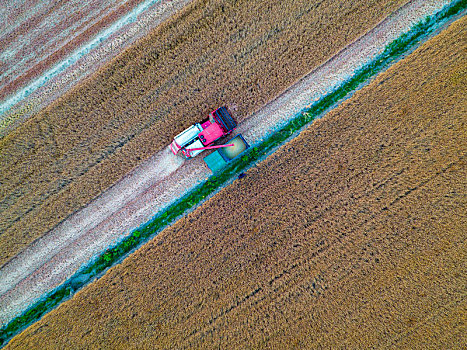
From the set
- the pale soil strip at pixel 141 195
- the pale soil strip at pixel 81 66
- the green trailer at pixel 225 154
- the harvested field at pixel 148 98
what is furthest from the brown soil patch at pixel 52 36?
the green trailer at pixel 225 154

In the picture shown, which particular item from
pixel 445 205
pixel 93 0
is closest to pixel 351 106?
pixel 445 205

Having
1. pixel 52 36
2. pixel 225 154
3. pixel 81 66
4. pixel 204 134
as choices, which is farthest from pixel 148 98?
pixel 52 36

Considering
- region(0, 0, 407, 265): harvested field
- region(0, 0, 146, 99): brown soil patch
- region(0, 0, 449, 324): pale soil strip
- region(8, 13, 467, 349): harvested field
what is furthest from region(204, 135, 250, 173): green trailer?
region(0, 0, 146, 99): brown soil patch

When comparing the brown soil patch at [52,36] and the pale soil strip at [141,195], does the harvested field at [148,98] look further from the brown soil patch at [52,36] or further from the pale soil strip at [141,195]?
the brown soil patch at [52,36]

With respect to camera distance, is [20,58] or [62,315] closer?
[62,315]

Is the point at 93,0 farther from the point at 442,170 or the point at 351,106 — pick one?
the point at 442,170

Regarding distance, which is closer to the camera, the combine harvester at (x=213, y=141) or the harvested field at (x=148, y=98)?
the combine harvester at (x=213, y=141)

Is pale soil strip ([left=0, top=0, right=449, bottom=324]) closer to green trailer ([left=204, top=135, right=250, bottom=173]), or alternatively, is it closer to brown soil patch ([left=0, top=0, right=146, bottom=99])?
green trailer ([left=204, top=135, right=250, bottom=173])

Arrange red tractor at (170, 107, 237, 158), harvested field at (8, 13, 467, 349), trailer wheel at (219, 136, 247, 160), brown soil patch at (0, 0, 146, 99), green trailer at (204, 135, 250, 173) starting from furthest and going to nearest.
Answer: brown soil patch at (0, 0, 146, 99), trailer wheel at (219, 136, 247, 160), green trailer at (204, 135, 250, 173), red tractor at (170, 107, 237, 158), harvested field at (8, 13, 467, 349)
